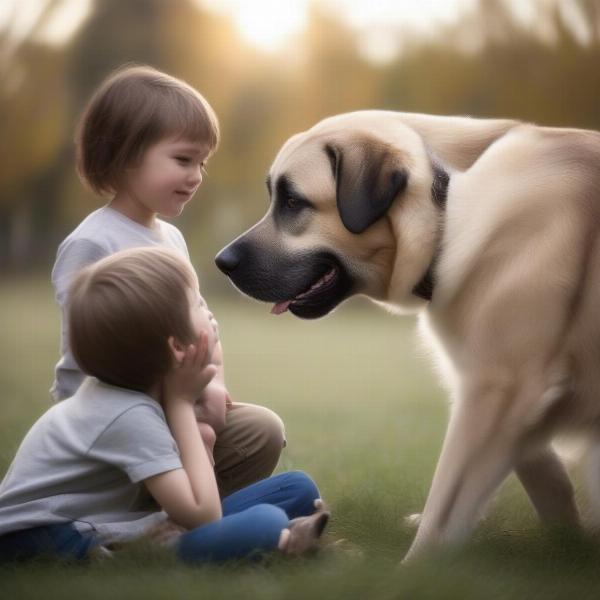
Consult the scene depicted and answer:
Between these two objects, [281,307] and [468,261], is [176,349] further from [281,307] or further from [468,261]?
[468,261]

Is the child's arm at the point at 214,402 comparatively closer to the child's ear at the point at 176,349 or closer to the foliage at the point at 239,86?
the child's ear at the point at 176,349

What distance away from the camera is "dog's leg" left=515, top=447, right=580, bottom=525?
317 cm

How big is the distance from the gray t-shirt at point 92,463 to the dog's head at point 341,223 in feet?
2.70

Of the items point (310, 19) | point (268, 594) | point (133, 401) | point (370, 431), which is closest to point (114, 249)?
point (133, 401)

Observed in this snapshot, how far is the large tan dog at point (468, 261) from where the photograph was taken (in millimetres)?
2623

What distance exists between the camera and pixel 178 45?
25.7 meters

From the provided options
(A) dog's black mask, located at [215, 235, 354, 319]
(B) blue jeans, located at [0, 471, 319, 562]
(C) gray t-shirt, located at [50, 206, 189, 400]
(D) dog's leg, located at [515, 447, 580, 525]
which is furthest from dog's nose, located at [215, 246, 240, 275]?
(D) dog's leg, located at [515, 447, 580, 525]

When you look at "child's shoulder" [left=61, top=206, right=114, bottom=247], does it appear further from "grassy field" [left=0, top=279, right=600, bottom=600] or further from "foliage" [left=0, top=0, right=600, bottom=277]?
"foliage" [left=0, top=0, right=600, bottom=277]

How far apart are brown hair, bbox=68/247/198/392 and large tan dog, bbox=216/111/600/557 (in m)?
0.68

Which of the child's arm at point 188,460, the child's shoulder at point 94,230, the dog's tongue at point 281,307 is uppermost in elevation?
the child's shoulder at point 94,230

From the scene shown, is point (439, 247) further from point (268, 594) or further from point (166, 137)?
point (268, 594)

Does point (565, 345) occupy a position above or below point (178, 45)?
below

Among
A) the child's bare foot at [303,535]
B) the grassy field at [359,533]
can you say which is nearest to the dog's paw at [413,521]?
the grassy field at [359,533]

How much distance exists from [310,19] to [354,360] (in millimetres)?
15390
